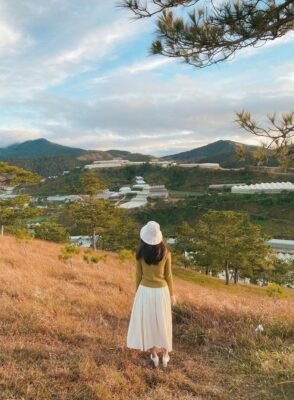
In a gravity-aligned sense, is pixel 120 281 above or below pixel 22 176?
below

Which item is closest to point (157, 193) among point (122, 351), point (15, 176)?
point (15, 176)

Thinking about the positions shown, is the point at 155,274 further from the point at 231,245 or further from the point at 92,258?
the point at 231,245

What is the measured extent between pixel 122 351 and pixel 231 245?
1115 inches

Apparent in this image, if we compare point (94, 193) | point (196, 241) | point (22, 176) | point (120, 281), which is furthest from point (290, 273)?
point (120, 281)

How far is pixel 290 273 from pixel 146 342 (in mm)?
36685

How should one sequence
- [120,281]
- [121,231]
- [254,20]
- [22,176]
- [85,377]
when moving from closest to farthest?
[85,377]
[254,20]
[120,281]
[22,176]
[121,231]

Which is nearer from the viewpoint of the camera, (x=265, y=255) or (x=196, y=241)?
(x=265, y=255)

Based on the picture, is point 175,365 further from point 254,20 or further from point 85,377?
point 254,20

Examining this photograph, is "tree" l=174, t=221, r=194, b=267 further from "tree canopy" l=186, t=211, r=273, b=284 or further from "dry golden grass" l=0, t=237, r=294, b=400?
"dry golden grass" l=0, t=237, r=294, b=400

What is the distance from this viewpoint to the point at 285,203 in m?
72.6

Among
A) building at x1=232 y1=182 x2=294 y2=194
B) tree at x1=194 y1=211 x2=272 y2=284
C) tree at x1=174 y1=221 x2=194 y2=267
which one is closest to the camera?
tree at x1=194 y1=211 x2=272 y2=284

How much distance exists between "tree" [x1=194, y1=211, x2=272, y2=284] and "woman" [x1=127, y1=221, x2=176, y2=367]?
88.7ft

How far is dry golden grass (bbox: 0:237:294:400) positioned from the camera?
402cm

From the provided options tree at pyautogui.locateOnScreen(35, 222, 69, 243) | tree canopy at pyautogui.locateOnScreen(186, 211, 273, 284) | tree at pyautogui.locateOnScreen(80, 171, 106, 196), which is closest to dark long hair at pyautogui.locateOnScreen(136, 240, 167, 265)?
tree at pyautogui.locateOnScreen(80, 171, 106, 196)
